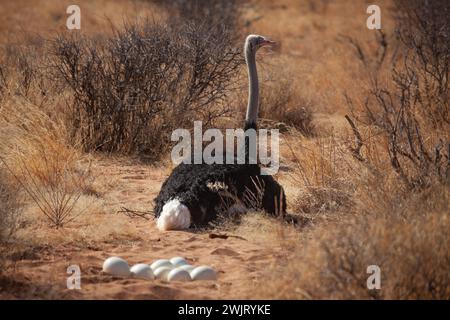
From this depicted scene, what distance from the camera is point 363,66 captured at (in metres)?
12.7

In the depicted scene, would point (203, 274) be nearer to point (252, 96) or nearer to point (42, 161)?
point (252, 96)

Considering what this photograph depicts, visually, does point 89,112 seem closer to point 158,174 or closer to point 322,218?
point 158,174

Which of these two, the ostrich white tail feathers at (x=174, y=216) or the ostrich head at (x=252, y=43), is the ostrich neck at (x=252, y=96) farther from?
the ostrich white tail feathers at (x=174, y=216)

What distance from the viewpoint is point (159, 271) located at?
16.8 ft

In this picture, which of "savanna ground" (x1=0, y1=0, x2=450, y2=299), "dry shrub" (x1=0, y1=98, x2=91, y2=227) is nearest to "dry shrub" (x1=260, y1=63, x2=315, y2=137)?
"savanna ground" (x1=0, y1=0, x2=450, y2=299)

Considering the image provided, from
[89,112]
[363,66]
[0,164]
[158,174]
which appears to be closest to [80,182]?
[0,164]

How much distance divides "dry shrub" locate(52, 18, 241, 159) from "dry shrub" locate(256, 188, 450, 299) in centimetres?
434

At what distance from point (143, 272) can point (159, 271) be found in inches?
3.8

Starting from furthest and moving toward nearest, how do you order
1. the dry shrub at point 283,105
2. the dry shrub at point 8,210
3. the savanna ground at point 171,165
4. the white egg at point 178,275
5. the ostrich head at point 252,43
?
the dry shrub at point 283,105
the ostrich head at point 252,43
the dry shrub at point 8,210
the white egg at point 178,275
the savanna ground at point 171,165

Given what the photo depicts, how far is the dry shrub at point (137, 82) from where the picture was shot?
869 cm

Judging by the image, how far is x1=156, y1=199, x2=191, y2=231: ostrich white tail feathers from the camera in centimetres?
621

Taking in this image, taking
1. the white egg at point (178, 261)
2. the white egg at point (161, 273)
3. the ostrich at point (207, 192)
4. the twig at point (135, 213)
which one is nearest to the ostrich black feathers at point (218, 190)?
the ostrich at point (207, 192)

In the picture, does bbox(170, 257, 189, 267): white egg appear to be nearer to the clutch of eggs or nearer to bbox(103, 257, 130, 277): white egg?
the clutch of eggs

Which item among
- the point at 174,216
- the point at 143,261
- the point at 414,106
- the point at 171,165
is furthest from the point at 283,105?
the point at 143,261
